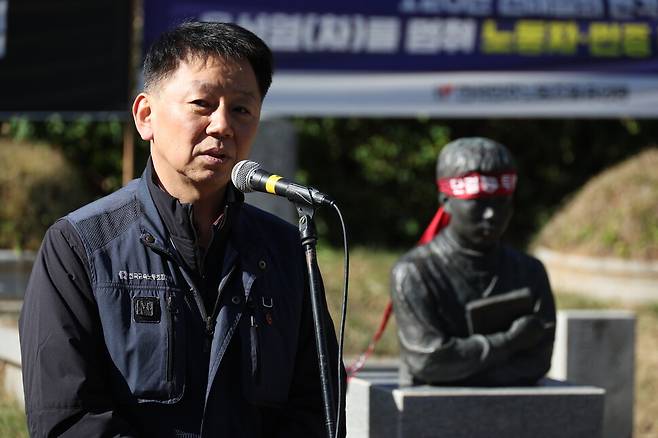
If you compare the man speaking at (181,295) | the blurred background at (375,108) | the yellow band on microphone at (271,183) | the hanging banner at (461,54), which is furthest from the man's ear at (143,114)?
the hanging banner at (461,54)

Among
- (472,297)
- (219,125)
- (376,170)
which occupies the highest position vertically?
(376,170)

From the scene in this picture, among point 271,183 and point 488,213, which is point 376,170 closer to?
point 488,213

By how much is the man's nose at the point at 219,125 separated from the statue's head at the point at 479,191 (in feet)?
8.12

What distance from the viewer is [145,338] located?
2.69m

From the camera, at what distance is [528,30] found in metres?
10.1

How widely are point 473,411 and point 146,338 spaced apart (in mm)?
2563

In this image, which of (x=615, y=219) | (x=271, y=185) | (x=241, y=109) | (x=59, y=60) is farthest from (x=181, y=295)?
(x=615, y=219)

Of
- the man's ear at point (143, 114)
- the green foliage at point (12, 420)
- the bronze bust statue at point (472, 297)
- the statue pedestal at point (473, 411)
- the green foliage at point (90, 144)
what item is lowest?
the green foliage at point (12, 420)

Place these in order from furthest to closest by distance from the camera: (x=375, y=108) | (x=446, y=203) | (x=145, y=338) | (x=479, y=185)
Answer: (x=375, y=108)
(x=446, y=203)
(x=479, y=185)
(x=145, y=338)

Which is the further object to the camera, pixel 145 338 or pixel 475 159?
pixel 475 159

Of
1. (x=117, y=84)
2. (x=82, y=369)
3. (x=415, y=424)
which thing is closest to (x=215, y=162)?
(x=82, y=369)

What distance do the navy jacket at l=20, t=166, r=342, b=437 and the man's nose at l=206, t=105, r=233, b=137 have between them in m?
0.24

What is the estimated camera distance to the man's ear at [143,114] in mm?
2898

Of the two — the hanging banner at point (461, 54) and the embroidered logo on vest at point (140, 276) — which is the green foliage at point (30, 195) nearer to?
the hanging banner at point (461, 54)
